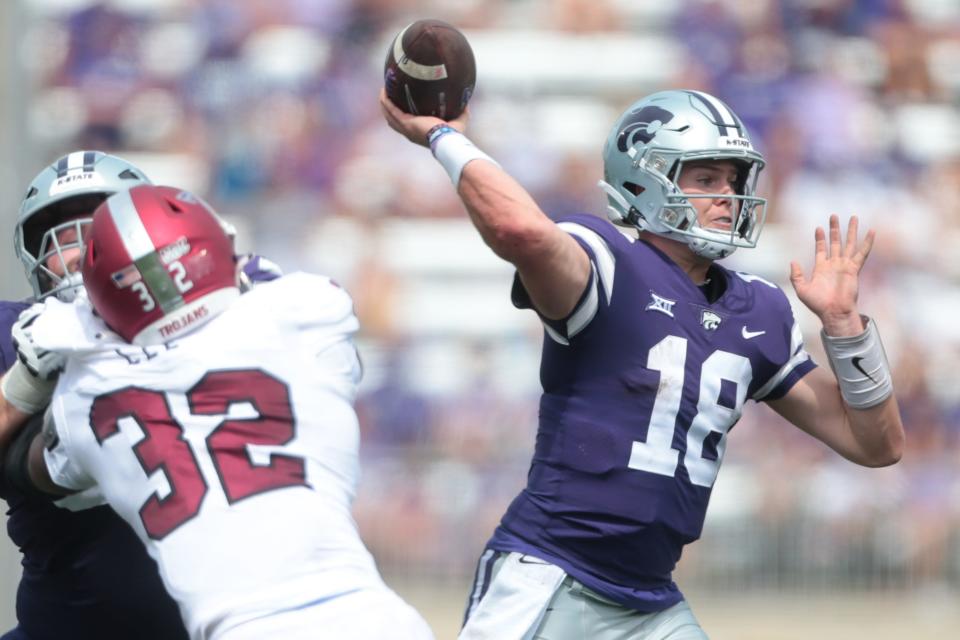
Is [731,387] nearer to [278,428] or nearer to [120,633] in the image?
[278,428]

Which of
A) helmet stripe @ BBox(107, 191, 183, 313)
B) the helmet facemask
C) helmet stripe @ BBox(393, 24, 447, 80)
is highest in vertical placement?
helmet stripe @ BBox(393, 24, 447, 80)

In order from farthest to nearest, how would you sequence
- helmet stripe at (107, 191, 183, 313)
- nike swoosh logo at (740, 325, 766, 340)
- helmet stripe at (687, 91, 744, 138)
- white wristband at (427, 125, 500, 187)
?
→ helmet stripe at (687, 91, 744, 138) < nike swoosh logo at (740, 325, 766, 340) < white wristband at (427, 125, 500, 187) < helmet stripe at (107, 191, 183, 313)

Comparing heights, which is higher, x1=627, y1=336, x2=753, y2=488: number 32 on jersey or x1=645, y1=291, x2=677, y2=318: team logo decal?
x1=645, y1=291, x2=677, y2=318: team logo decal

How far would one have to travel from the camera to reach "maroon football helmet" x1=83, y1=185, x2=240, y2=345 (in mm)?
2873

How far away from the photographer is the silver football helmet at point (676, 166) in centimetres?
394

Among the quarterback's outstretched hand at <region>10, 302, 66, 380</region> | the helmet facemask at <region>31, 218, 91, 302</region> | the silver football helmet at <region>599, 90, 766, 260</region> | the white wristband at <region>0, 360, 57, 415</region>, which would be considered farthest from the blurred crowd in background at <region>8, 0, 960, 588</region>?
the quarterback's outstretched hand at <region>10, 302, 66, 380</region>

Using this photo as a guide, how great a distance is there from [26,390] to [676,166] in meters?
1.73

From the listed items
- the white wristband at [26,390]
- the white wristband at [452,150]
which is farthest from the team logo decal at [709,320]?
the white wristband at [26,390]

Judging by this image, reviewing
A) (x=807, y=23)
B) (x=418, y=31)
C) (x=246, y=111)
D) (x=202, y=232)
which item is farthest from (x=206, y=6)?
(x=202, y=232)

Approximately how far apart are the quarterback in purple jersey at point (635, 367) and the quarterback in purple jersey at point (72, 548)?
2.70ft

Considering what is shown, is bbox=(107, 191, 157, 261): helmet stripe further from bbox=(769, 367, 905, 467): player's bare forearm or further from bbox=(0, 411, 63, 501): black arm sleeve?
bbox=(769, 367, 905, 467): player's bare forearm

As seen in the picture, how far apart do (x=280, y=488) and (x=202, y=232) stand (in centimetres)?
53

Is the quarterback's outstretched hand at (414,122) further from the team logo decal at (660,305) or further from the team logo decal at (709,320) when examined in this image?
the team logo decal at (709,320)

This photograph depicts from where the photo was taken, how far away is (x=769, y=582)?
8836 millimetres
